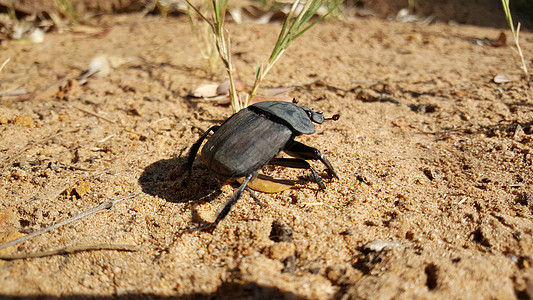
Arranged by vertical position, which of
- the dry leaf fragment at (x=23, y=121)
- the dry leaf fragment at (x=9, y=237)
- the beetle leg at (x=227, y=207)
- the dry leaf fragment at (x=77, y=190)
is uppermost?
the beetle leg at (x=227, y=207)

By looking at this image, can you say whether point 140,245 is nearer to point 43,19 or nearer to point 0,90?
point 0,90

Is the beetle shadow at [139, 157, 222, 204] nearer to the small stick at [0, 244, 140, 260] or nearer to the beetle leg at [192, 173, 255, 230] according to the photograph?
the beetle leg at [192, 173, 255, 230]

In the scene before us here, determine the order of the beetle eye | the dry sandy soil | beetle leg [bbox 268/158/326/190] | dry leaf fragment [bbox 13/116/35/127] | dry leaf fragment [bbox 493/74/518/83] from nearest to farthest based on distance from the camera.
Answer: the dry sandy soil
beetle leg [bbox 268/158/326/190]
the beetle eye
dry leaf fragment [bbox 13/116/35/127]
dry leaf fragment [bbox 493/74/518/83]

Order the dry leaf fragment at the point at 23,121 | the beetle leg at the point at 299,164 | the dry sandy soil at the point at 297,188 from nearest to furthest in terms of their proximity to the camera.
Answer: the dry sandy soil at the point at 297,188, the beetle leg at the point at 299,164, the dry leaf fragment at the point at 23,121

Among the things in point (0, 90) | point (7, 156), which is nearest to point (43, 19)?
point (0, 90)

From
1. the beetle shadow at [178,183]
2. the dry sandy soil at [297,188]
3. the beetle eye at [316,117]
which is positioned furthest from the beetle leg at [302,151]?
the beetle shadow at [178,183]

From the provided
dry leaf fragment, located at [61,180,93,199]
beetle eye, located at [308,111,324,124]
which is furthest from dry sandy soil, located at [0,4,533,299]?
beetle eye, located at [308,111,324,124]

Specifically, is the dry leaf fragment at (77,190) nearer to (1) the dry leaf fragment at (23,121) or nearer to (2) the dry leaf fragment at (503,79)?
(1) the dry leaf fragment at (23,121)
